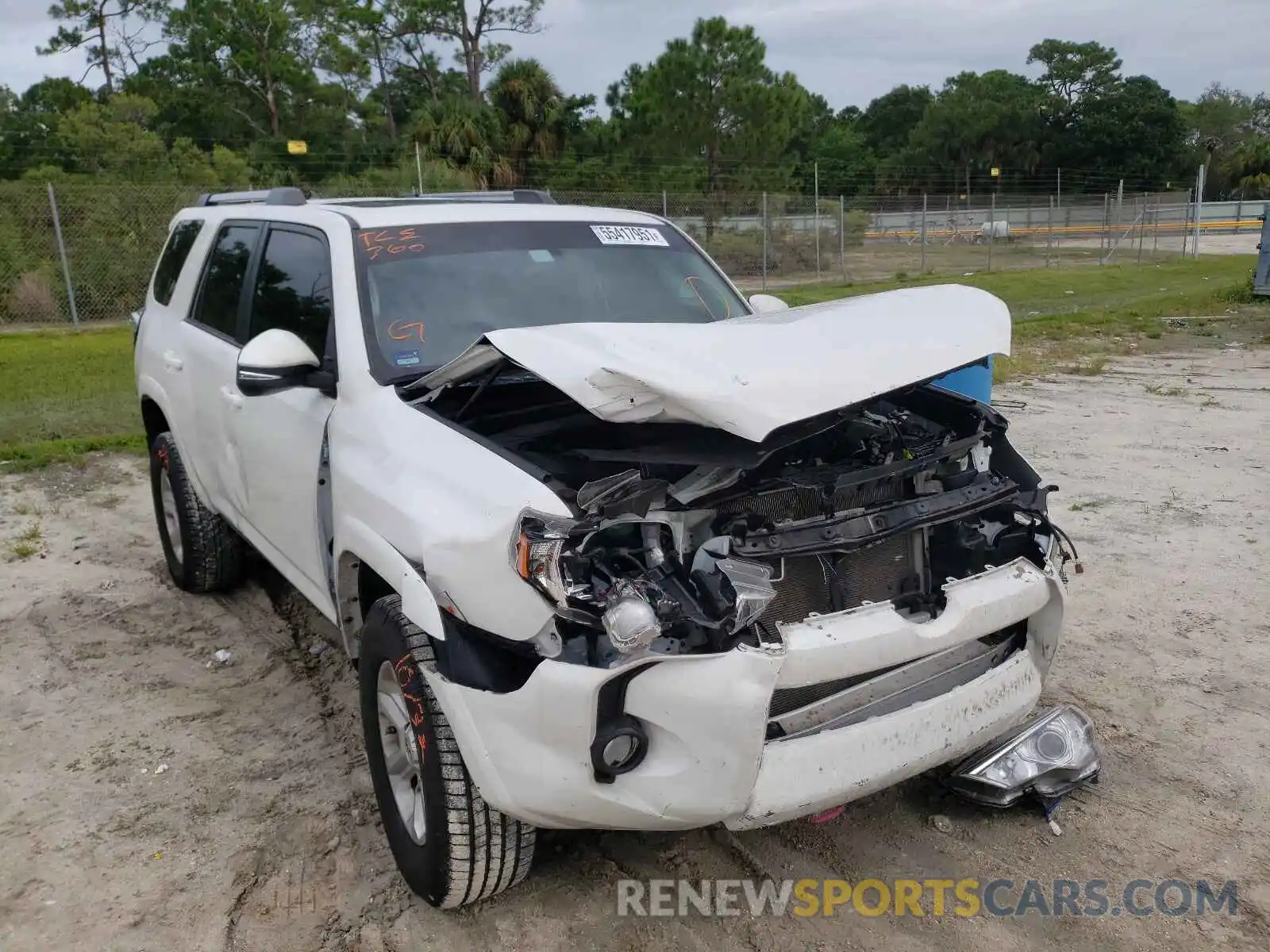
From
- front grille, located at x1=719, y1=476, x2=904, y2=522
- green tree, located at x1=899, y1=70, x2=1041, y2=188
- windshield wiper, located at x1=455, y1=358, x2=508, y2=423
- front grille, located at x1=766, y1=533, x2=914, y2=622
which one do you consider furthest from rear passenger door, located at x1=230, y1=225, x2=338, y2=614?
green tree, located at x1=899, y1=70, x2=1041, y2=188

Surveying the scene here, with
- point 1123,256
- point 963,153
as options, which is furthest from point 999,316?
point 963,153

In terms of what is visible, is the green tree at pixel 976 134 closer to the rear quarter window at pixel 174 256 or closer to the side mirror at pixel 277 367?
the rear quarter window at pixel 174 256

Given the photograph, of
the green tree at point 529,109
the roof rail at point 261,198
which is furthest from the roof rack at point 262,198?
the green tree at point 529,109

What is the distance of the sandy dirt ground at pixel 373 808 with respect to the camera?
2805mm

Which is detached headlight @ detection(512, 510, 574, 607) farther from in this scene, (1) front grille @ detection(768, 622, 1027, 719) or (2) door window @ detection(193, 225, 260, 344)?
(2) door window @ detection(193, 225, 260, 344)

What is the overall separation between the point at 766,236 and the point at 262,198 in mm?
18211

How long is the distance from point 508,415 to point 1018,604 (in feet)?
5.11

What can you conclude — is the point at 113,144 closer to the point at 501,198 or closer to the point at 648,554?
the point at 501,198

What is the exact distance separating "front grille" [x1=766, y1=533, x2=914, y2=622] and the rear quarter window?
382cm

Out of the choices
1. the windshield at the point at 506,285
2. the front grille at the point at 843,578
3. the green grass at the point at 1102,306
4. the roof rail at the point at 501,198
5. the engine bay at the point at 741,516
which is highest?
the roof rail at the point at 501,198

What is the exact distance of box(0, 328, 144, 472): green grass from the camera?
27.2ft

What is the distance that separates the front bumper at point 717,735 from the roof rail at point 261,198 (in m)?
2.81

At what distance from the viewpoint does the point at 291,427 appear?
11.9 ft

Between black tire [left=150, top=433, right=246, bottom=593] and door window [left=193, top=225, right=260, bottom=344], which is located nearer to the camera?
door window [left=193, top=225, right=260, bottom=344]
